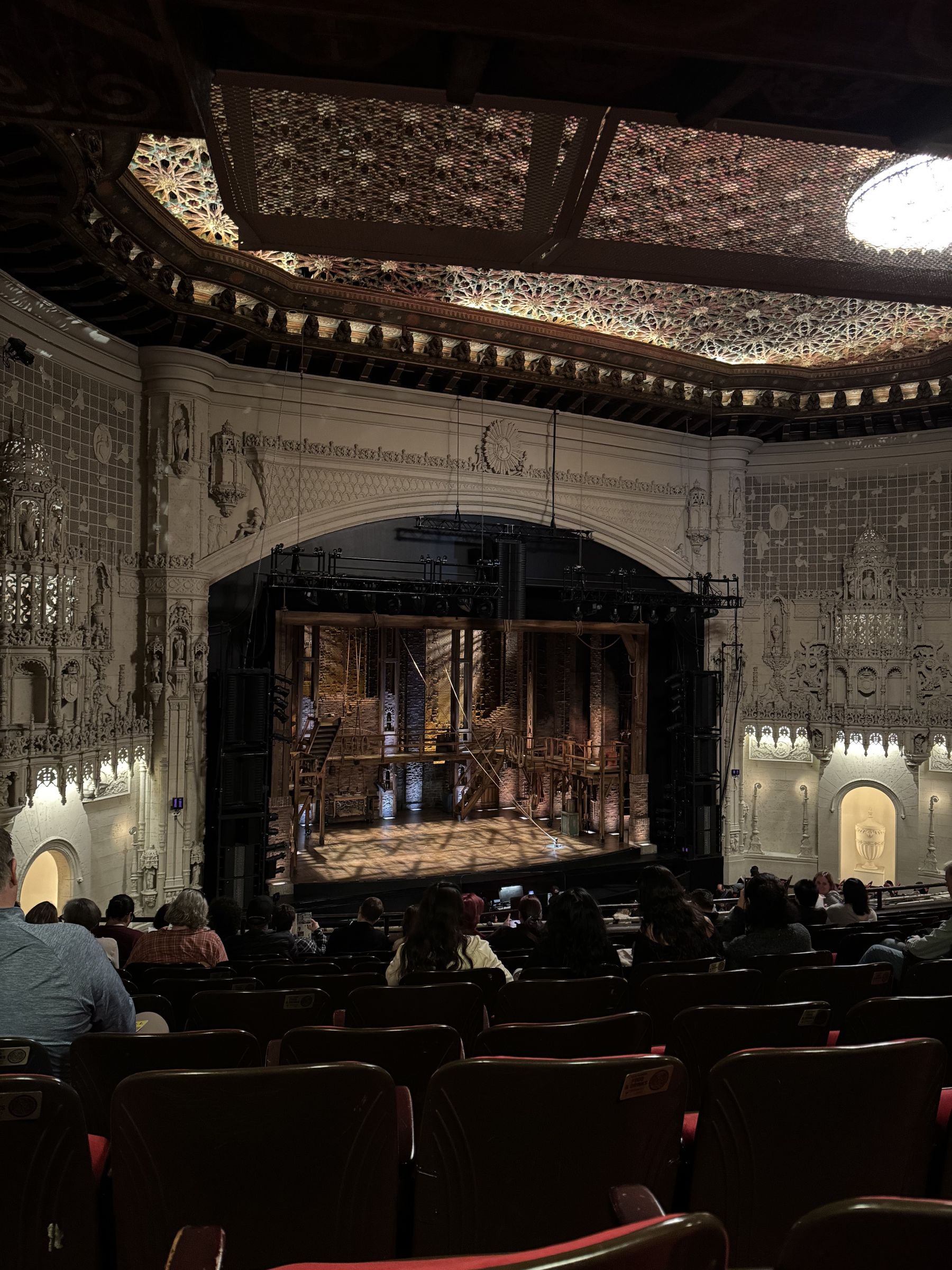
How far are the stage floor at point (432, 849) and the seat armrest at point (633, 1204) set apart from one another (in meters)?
12.7

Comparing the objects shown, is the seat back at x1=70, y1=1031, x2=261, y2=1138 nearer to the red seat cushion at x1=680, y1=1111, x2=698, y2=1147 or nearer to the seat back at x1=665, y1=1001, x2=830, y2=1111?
the red seat cushion at x1=680, y1=1111, x2=698, y2=1147

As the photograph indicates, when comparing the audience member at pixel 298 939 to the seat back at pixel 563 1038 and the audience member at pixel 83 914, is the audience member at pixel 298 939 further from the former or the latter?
the seat back at pixel 563 1038

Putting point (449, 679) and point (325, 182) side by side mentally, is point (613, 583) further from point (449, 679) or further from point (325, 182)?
point (325, 182)

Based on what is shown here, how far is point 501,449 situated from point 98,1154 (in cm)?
1401

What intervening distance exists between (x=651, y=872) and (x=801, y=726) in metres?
13.1

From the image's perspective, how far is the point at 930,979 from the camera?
4.13 metres

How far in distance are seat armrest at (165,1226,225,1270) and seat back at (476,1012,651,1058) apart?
1049 millimetres

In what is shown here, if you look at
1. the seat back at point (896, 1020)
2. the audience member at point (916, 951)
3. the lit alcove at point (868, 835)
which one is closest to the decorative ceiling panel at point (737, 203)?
the seat back at point (896, 1020)

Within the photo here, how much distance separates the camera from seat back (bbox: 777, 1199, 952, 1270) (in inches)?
39.7

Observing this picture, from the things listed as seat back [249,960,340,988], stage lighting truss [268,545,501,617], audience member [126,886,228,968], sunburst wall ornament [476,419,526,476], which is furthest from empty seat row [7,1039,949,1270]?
sunburst wall ornament [476,419,526,476]

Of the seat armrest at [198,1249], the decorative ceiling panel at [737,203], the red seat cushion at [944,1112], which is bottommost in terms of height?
the red seat cushion at [944,1112]

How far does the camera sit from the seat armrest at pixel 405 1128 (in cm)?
202

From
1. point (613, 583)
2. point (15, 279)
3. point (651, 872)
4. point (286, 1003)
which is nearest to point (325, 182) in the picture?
point (286, 1003)

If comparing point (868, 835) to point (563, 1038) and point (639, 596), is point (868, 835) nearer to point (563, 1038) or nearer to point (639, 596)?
point (639, 596)
